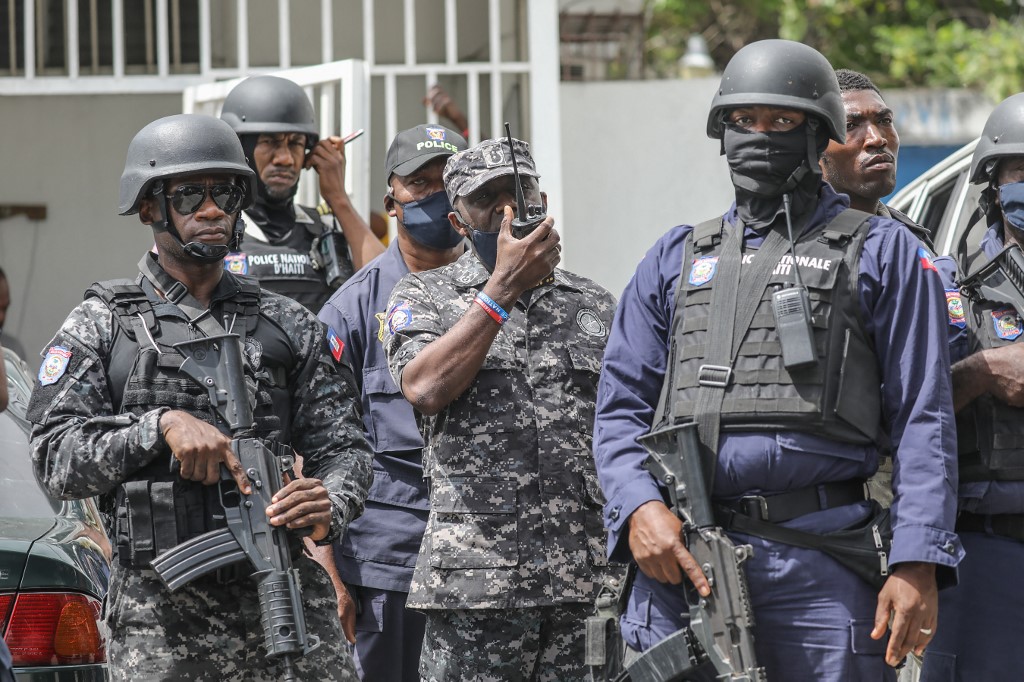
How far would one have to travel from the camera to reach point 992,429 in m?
3.83

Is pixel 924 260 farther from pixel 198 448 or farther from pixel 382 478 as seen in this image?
pixel 382 478

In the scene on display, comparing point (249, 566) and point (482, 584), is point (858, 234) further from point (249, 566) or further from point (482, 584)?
point (249, 566)

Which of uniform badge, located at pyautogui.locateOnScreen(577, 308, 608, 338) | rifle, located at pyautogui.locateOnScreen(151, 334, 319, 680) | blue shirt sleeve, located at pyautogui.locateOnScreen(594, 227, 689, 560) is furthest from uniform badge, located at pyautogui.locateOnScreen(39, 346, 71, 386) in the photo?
uniform badge, located at pyautogui.locateOnScreen(577, 308, 608, 338)

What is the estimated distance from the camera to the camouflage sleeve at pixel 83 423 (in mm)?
3543

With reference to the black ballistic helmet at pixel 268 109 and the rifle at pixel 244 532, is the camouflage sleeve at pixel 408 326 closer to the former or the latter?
the rifle at pixel 244 532

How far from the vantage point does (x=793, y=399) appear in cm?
331

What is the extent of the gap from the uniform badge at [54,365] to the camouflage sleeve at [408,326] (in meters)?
0.93

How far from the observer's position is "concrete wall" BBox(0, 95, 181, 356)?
10195mm

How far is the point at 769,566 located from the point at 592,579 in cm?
80

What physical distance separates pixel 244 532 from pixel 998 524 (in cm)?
199

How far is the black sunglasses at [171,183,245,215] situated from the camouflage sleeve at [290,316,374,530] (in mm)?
395

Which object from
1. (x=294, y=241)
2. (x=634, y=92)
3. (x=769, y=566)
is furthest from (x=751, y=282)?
(x=634, y=92)

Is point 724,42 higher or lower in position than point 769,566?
higher

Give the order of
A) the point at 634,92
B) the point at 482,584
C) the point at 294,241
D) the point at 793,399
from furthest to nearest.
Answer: the point at 634,92, the point at 294,241, the point at 482,584, the point at 793,399
